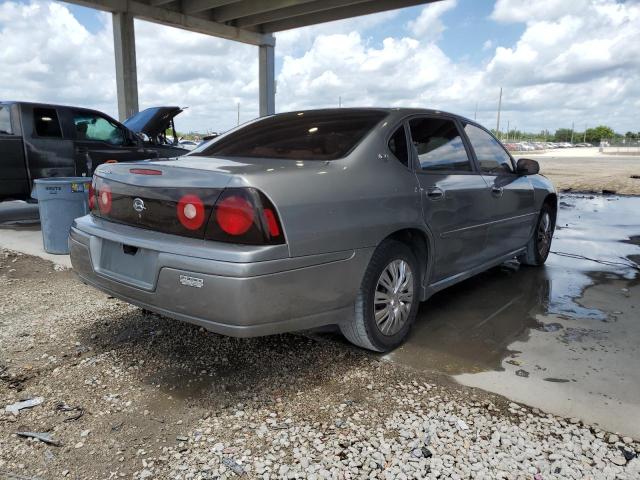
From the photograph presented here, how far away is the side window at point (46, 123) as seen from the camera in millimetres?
7297

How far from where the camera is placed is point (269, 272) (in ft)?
7.79

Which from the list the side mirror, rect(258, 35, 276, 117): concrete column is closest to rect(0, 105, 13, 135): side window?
the side mirror

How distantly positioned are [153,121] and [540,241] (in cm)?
697

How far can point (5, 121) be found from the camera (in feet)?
23.8

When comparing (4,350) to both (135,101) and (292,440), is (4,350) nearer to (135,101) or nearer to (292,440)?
(292,440)

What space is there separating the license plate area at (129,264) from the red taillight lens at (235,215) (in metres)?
0.42

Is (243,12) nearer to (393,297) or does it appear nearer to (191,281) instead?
(393,297)

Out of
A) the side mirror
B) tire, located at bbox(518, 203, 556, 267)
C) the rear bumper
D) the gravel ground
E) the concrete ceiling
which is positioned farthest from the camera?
the concrete ceiling

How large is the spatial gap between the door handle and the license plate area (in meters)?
1.74

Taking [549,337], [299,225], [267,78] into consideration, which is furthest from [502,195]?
[267,78]

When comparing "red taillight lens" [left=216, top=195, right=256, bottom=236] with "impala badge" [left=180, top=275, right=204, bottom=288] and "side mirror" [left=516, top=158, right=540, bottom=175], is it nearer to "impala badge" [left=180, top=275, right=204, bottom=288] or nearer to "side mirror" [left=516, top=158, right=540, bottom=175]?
"impala badge" [left=180, top=275, right=204, bottom=288]

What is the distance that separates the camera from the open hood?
922 cm

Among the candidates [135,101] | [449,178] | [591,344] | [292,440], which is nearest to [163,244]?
[292,440]

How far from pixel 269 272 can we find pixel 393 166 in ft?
3.80
